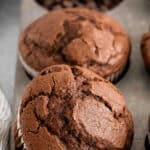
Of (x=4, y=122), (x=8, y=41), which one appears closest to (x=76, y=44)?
(x=4, y=122)

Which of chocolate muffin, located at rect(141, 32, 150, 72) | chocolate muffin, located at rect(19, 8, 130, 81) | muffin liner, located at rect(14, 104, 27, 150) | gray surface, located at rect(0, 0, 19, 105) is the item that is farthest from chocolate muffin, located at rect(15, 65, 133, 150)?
gray surface, located at rect(0, 0, 19, 105)

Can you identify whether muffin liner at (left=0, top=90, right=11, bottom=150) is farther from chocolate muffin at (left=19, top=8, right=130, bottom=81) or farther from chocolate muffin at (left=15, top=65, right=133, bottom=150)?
chocolate muffin at (left=19, top=8, right=130, bottom=81)

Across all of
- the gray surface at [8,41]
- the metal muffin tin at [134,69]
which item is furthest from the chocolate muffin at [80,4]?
the gray surface at [8,41]

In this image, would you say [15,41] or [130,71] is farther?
[15,41]

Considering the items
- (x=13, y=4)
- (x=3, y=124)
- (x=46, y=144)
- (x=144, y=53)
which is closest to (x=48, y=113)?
(x=46, y=144)

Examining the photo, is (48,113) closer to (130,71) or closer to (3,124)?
(3,124)
